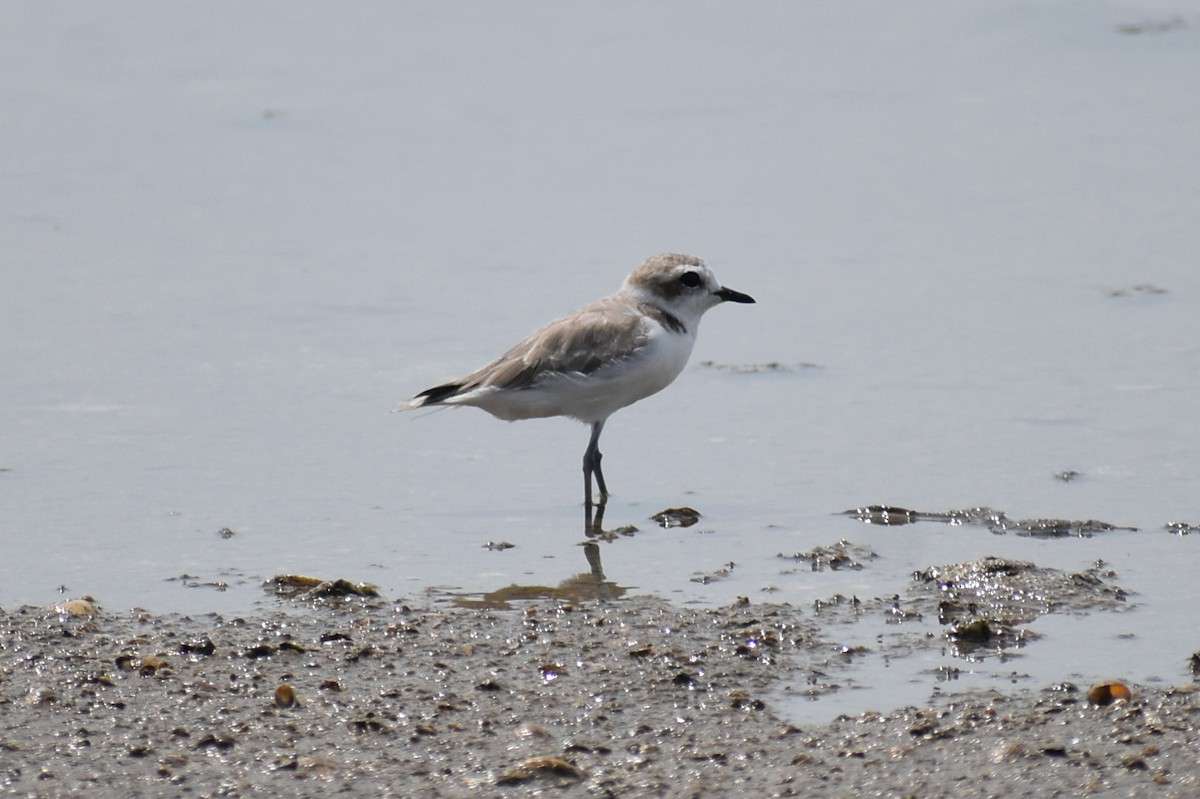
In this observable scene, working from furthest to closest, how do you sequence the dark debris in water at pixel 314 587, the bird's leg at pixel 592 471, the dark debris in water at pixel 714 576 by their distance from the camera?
the bird's leg at pixel 592 471 → the dark debris in water at pixel 714 576 → the dark debris in water at pixel 314 587

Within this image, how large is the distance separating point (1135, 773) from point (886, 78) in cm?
949

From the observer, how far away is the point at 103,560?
627 centimetres

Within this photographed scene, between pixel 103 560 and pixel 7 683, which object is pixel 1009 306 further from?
pixel 7 683

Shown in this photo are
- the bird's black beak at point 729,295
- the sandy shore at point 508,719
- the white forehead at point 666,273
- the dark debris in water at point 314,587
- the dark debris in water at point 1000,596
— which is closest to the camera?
the sandy shore at point 508,719

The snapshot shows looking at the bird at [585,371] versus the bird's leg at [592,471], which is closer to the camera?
the bird's leg at [592,471]

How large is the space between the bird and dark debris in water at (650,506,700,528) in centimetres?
33

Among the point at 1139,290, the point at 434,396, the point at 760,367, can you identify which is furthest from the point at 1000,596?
the point at 1139,290

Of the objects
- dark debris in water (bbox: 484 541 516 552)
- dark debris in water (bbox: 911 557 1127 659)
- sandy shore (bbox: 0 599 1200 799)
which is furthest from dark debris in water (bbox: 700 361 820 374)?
sandy shore (bbox: 0 599 1200 799)

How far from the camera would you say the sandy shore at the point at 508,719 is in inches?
167

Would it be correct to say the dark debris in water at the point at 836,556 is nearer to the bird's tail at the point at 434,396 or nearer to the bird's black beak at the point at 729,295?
the bird's tail at the point at 434,396

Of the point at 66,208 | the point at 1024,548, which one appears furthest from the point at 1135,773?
the point at 66,208

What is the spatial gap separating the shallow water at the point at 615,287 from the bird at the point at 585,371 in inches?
10.8

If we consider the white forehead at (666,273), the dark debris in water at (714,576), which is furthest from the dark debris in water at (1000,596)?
the white forehead at (666,273)

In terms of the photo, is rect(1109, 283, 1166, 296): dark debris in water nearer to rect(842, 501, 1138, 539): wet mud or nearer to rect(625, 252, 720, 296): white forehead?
rect(625, 252, 720, 296): white forehead
